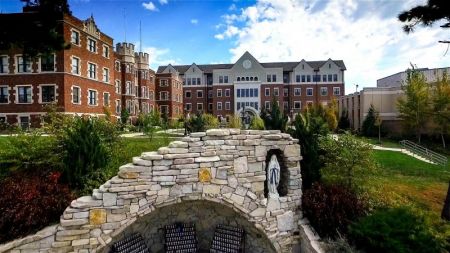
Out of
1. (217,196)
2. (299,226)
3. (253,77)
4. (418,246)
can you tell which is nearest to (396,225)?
(418,246)

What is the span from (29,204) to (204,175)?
4.73 metres

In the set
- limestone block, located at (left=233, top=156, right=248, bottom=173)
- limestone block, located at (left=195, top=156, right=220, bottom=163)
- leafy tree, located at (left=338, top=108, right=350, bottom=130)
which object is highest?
leafy tree, located at (left=338, top=108, right=350, bottom=130)

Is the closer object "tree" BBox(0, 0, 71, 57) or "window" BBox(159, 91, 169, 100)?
"tree" BBox(0, 0, 71, 57)

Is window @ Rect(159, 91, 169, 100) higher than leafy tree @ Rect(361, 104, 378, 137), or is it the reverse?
window @ Rect(159, 91, 169, 100)

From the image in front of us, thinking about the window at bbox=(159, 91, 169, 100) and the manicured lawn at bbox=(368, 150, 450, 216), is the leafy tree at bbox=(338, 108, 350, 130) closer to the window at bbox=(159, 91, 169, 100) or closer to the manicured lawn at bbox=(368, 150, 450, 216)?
the manicured lawn at bbox=(368, 150, 450, 216)

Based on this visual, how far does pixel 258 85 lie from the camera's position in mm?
51719

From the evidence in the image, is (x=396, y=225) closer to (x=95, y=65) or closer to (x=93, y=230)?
(x=93, y=230)

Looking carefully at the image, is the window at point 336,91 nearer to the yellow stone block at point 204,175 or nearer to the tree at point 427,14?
the tree at point 427,14

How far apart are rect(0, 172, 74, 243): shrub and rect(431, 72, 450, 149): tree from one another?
28.4 metres

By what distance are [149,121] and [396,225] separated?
13.7 m

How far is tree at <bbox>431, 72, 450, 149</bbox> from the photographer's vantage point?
82.1ft

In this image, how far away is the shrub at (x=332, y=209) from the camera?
8.62 meters

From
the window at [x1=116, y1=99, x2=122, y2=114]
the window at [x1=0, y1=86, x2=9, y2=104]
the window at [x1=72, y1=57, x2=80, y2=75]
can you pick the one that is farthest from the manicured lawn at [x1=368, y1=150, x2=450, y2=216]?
the window at [x1=116, y1=99, x2=122, y2=114]

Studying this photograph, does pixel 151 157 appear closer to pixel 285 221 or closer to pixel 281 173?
pixel 281 173
